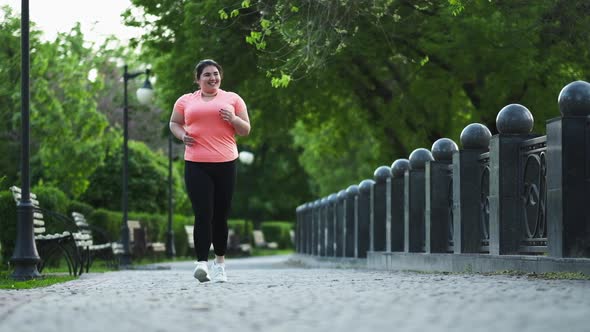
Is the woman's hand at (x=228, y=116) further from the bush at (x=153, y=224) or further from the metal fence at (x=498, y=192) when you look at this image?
the bush at (x=153, y=224)

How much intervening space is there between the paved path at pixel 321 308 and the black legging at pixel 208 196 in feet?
4.10

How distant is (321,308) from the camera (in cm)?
673

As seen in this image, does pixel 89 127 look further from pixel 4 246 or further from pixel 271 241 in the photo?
pixel 271 241

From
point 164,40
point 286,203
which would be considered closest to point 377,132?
point 164,40

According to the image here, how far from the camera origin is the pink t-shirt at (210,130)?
33.5ft

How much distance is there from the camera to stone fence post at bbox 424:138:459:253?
14.9 m

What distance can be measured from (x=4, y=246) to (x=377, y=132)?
1313 cm

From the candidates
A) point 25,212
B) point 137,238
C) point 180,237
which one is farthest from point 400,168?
point 180,237

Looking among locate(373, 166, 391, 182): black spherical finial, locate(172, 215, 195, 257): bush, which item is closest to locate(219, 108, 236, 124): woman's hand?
locate(373, 166, 391, 182): black spherical finial

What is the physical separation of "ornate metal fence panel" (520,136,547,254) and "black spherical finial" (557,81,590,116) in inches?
31.1

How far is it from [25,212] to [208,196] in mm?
4654

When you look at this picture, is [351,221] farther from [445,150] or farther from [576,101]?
[576,101]

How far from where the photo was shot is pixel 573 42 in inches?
792

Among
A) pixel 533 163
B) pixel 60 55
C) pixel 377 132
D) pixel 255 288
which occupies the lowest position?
pixel 255 288
